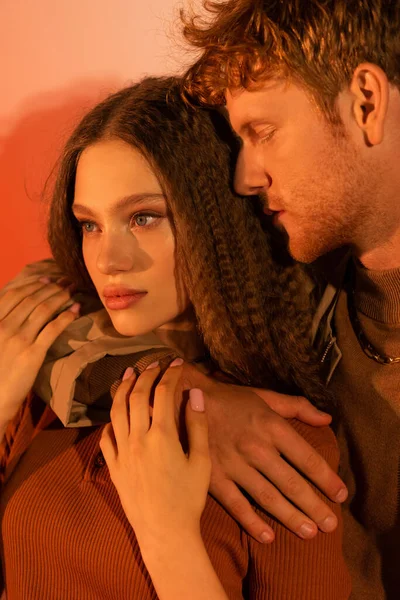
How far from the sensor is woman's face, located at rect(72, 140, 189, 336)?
3.80ft

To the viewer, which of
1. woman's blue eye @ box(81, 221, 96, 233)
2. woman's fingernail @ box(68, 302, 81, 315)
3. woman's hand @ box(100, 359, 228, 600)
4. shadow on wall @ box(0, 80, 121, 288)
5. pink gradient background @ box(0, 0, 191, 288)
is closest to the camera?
woman's hand @ box(100, 359, 228, 600)

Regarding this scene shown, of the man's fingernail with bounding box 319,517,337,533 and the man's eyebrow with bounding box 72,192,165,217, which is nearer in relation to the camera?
the man's fingernail with bounding box 319,517,337,533

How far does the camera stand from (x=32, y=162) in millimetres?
1728

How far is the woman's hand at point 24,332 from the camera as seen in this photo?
127 cm

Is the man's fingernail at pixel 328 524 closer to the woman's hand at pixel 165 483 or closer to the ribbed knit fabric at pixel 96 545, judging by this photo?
the ribbed knit fabric at pixel 96 545

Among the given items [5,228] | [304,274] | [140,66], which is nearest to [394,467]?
[304,274]

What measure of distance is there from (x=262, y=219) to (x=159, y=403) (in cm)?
50

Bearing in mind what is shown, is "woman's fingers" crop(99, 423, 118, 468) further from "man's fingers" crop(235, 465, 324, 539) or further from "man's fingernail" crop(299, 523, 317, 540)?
"man's fingernail" crop(299, 523, 317, 540)

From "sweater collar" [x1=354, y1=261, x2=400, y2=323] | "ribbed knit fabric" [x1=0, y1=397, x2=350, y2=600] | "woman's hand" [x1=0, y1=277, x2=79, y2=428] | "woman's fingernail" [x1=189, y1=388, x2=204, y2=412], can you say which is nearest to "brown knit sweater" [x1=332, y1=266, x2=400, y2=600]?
"sweater collar" [x1=354, y1=261, x2=400, y2=323]

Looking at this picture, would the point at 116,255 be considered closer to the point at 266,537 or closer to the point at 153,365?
the point at 153,365

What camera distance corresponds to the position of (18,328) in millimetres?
1332

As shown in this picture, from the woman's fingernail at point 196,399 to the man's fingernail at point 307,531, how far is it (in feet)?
0.83

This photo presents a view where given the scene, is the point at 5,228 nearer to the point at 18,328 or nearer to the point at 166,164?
the point at 18,328

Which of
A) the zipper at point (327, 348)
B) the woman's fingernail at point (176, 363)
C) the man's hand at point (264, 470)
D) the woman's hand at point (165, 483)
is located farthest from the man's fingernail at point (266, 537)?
the zipper at point (327, 348)
